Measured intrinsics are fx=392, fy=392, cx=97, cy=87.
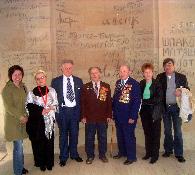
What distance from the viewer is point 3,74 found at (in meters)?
6.17

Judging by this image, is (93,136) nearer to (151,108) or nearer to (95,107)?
(95,107)

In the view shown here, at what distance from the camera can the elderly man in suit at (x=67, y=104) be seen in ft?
17.2

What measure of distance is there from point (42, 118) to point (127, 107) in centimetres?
114

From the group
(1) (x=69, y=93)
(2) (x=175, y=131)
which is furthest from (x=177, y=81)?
(1) (x=69, y=93)

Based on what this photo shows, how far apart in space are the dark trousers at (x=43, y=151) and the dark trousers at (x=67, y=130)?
27cm

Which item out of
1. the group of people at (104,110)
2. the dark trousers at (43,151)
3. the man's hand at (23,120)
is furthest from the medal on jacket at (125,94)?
the man's hand at (23,120)

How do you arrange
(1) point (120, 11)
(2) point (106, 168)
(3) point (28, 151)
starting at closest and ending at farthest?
(2) point (106, 168), (3) point (28, 151), (1) point (120, 11)

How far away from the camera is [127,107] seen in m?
5.22

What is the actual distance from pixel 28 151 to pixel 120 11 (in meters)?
2.67

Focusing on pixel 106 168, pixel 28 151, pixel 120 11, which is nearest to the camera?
pixel 106 168

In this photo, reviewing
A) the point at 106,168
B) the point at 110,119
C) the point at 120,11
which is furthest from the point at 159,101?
the point at 120,11

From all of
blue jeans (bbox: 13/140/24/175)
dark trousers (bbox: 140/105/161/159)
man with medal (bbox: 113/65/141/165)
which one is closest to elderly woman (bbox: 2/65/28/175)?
blue jeans (bbox: 13/140/24/175)

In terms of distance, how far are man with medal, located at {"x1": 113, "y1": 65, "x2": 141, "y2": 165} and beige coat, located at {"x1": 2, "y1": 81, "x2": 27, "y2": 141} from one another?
4.18ft

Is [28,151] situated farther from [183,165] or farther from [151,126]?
[183,165]
